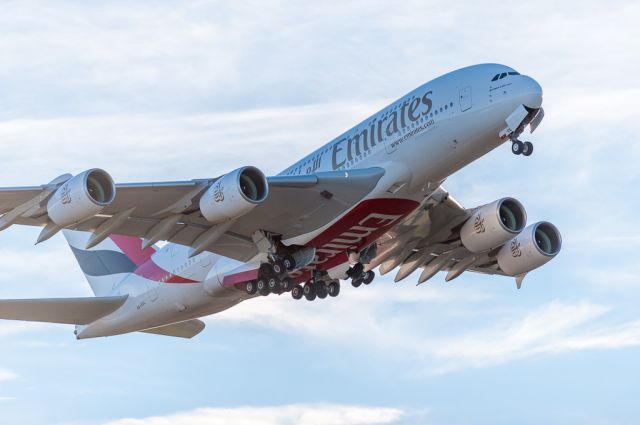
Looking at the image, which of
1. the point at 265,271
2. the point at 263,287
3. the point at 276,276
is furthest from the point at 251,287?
the point at 276,276

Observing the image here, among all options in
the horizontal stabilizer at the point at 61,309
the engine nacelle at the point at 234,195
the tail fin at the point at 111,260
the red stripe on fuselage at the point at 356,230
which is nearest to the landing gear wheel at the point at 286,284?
the red stripe on fuselage at the point at 356,230

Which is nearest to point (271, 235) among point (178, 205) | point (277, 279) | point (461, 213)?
point (277, 279)

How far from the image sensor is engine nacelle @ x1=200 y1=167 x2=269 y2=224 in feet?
105

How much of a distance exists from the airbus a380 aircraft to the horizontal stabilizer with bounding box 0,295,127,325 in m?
0.06

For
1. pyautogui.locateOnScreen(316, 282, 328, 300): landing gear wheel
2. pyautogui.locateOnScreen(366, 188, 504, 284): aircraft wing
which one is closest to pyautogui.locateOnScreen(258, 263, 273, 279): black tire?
pyautogui.locateOnScreen(316, 282, 328, 300): landing gear wheel

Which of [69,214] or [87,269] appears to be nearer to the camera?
[69,214]

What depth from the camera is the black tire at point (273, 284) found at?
36.3 meters

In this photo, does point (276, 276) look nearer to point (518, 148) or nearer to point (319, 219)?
point (319, 219)

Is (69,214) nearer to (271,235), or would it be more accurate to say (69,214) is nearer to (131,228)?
(131,228)

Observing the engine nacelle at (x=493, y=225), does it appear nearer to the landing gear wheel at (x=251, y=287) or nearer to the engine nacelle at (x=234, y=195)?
the landing gear wheel at (x=251, y=287)

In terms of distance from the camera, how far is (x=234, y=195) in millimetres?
31969

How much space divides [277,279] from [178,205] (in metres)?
4.34

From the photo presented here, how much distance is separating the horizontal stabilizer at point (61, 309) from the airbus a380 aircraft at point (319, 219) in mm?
59

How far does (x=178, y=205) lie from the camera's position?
1320 inches
